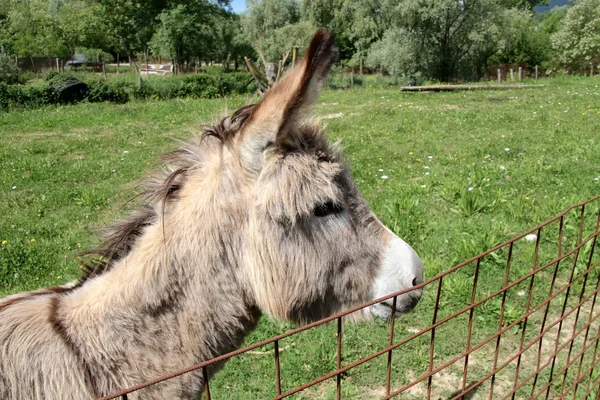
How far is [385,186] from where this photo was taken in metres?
6.29

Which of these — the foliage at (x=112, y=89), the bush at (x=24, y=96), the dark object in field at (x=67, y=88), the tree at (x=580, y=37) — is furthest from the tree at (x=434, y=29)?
the bush at (x=24, y=96)

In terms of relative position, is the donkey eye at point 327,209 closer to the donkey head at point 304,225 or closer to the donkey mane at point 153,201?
the donkey head at point 304,225

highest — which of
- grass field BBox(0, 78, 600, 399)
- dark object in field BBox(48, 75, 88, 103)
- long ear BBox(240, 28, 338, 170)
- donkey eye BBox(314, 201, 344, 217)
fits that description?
dark object in field BBox(48, 75, 88, 103)

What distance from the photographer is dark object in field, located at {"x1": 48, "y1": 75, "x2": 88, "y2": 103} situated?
57.2 feet

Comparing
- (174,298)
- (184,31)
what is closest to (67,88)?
(184,31)

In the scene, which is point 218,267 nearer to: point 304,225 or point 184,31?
point 304,225

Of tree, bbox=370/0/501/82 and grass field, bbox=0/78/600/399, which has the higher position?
tree, bbox=370/0/501/82

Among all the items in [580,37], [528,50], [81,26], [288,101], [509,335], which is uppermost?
[81,26]

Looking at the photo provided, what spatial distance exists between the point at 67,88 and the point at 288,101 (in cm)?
1910

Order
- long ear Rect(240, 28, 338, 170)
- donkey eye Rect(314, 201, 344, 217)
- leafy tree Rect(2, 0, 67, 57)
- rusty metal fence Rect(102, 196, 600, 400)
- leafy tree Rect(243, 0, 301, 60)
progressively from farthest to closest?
leafy tree Rect(2, 0, 67, 57), leafy tree Rect(243, 0, 301, 60), rusty metal fence Rect(102, 196, 600, 400), donkey eye Rect(314, 201, 344, 217), long ear Rect(240, 28, 338, 170)

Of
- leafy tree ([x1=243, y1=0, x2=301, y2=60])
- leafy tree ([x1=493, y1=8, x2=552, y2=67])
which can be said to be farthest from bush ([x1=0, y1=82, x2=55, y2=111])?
leafy tree ([x1=493, y1=8, x2=552, y2=67])

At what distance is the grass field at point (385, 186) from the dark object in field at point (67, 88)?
4455 mm

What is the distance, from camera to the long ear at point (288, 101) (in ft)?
4.70

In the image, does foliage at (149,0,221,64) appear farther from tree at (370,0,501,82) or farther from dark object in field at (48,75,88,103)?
dark object in field at (48,75,88,103)
